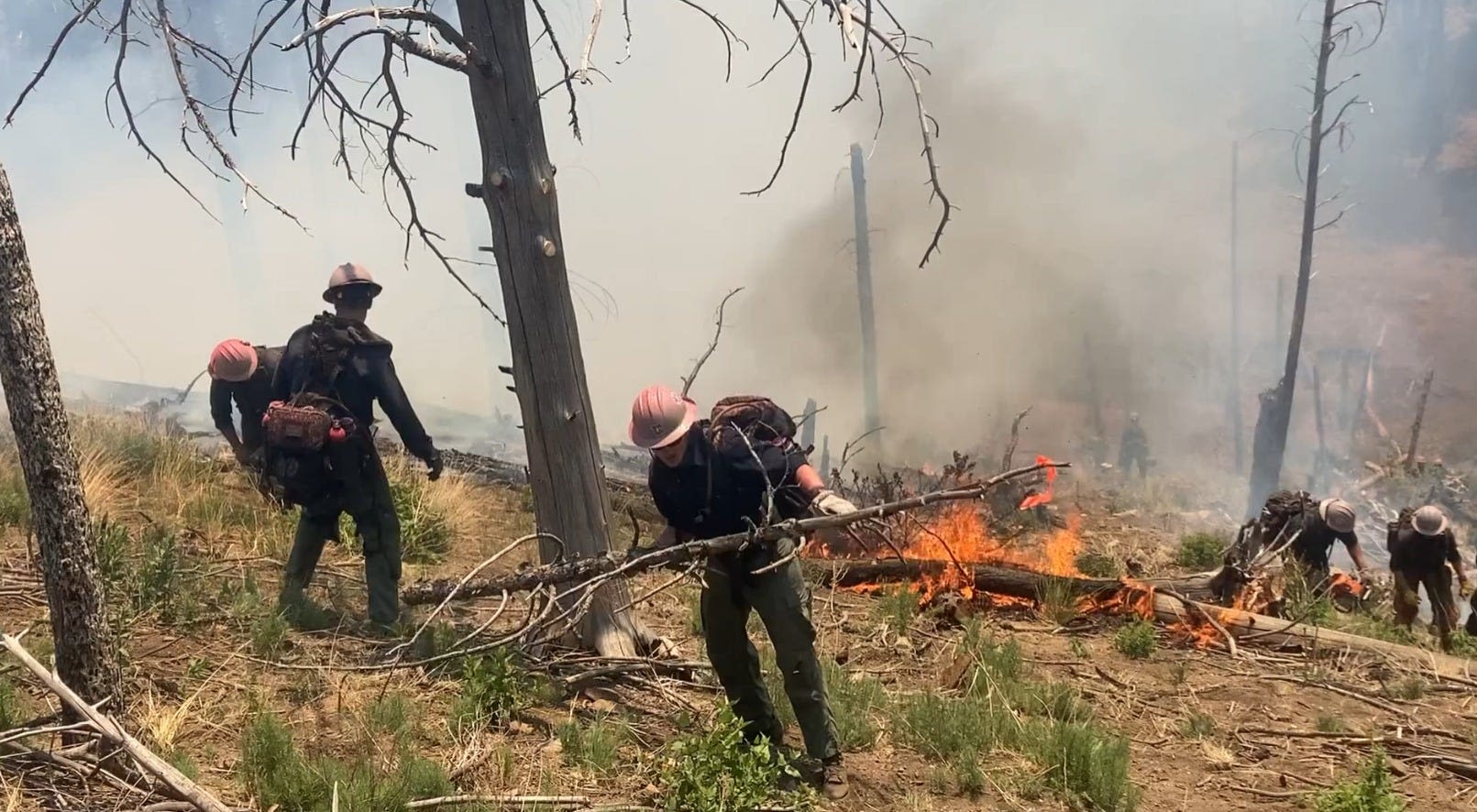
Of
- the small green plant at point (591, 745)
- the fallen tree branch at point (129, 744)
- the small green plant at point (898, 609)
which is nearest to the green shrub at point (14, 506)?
the fallen tree branch at point (129, 744)

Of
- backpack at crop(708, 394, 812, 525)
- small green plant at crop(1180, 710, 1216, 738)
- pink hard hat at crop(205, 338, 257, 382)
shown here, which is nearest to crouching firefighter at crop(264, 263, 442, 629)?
pink hard hat at crop(205, 338, 257, 382)

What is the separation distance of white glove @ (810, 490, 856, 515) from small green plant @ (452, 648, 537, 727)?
158 centimetres

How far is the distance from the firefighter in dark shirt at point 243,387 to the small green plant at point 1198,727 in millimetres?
5182

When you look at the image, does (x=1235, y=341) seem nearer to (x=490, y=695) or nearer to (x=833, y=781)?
(x=833, y=781)

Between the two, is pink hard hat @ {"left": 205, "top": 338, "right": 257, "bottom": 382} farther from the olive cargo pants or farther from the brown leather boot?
the olive cargo pants

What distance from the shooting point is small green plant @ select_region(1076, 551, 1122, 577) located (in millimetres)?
8797

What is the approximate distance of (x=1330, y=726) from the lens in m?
4.82

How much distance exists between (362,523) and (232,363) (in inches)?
51.1

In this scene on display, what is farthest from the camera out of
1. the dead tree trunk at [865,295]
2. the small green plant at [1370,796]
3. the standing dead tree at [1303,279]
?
the dead tree trunk at [865,295]

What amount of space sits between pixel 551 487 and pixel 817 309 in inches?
756

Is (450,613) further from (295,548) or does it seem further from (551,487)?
(551,487)

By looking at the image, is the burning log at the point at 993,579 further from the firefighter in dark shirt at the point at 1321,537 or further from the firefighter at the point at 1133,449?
the firefighter at the point at 1133,449

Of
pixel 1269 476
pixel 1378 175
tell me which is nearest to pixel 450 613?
pixel 1269 476

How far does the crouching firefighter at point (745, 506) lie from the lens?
3.70 m
